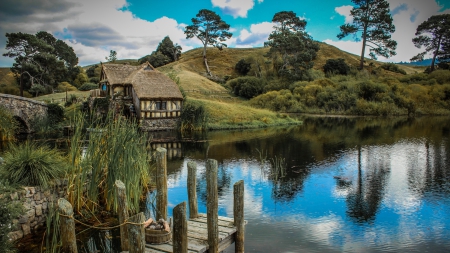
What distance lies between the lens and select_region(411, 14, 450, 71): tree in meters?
66.1

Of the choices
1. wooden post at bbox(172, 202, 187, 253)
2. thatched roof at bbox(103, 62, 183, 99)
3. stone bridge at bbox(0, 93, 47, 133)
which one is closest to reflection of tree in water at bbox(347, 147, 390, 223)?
wooden post at bbox(172, 202, 187, 253)

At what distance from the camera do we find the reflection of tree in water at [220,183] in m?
15.2

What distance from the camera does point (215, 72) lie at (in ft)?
272

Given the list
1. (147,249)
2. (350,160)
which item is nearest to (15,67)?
(350,160)

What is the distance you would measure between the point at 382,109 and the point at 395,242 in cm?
4698

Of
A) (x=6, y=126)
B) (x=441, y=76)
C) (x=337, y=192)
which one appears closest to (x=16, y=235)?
(x=337, y=192)

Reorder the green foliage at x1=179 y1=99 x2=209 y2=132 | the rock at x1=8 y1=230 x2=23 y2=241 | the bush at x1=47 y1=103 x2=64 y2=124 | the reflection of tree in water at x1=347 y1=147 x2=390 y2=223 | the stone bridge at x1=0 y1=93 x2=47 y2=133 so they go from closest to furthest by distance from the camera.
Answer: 1. the rock at x1=8 y1=230 x2=23 y2=241
2. the reflection of tree in water at x1=347 y1=147 x2=390 y2=223
3. the stone bridge at x1=0 y1=93 x2=47 y2=133
4. the bush at x1=47 y1=103 x2=64 y2=124
5. the green foliage at x1=179 y1=99 x2=209 y2=132

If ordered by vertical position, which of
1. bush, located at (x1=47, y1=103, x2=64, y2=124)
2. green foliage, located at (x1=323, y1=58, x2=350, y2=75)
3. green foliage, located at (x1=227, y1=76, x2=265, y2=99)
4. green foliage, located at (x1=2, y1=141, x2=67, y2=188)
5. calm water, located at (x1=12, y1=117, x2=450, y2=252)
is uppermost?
green foliage, located at (x1=323, y1=58, x2=350, y2=75)

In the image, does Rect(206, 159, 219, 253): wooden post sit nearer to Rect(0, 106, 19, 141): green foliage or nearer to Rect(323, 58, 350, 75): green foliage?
Rect(0, 106, 19, 141): green foliage

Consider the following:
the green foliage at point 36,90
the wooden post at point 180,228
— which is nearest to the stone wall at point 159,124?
the wooden post at point 180,228

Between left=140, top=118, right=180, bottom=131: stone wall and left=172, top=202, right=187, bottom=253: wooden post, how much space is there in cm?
2986

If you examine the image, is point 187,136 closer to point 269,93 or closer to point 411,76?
point 269,93

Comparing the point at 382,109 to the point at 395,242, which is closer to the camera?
the point at 395,242

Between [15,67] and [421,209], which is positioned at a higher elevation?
[15,67]
